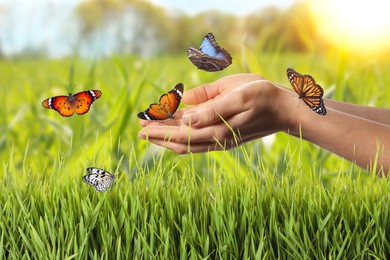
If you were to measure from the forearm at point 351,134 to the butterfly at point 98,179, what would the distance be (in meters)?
0.53

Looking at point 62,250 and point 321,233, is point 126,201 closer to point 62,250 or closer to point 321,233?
point 62,250

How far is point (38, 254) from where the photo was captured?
1362 mm

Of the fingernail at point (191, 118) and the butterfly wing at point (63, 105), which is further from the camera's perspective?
the fingernail at point (191, 118)

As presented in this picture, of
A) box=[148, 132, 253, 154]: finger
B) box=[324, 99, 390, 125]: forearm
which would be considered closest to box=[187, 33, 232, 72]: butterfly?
box=[148, 132, 253, 154]: finger

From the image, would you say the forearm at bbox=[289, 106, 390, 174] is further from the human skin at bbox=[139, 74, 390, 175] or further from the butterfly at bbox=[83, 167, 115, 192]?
the butterfly at bbox=[83, 167, 115, 192]

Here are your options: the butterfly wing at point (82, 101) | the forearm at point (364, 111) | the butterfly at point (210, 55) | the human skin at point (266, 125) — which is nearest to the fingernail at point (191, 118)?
the human skin at point (266, 125)

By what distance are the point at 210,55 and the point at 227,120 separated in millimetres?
240

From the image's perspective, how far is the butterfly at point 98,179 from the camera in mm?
1390

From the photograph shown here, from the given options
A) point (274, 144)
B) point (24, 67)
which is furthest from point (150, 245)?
point (24, 67)

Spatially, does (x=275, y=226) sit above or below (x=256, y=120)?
below

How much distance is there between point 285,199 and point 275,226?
87 millimetres

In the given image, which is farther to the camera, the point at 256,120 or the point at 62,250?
the point at 256,120

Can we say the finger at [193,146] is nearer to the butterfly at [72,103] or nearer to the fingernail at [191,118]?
the fingernail at [191,118]

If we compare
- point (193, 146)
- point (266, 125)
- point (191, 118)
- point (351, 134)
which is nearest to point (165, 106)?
point (191, 118)
